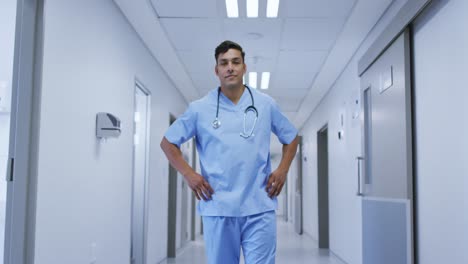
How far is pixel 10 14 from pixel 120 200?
5.64 feet

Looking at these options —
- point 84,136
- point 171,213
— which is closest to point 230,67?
point 84,136

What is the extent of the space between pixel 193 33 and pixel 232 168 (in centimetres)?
315

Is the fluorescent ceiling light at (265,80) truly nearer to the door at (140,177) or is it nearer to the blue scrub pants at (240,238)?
the door at (140,177)

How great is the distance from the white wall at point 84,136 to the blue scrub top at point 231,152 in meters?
1.02

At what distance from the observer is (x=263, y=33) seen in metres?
4.85

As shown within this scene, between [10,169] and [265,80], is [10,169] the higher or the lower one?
the lower one

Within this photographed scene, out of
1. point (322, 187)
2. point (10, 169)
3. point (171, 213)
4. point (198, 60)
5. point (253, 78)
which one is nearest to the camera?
point (10, 169)

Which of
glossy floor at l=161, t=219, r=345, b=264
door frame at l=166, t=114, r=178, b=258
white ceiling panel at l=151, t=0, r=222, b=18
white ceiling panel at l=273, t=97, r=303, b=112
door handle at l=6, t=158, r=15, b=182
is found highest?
white ceiling panel at l=151, t=0, r=222, b=18

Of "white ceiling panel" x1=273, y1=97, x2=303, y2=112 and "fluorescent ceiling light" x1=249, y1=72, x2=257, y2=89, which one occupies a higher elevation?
"fluorescent ceiling light" x1=249, y1=72, x2=257, y2=89

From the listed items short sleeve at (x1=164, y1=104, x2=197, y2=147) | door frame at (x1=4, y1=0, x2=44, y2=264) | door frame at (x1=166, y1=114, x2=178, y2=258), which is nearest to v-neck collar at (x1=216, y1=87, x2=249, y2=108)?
short sleeve at (x1=164, y1=104, x2=197, y2=147)

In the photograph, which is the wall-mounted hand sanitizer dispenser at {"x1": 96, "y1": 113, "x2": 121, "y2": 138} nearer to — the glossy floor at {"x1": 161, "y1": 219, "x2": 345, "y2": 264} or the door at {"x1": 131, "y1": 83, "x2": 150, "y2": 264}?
the door at {"x1": 131, "y1": 83, "x2": 150, "y2": 264}

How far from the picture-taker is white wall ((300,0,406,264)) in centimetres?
520

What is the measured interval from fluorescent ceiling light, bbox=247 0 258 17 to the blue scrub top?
2201 millimetres

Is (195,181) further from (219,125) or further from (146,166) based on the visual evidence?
(146,166)
